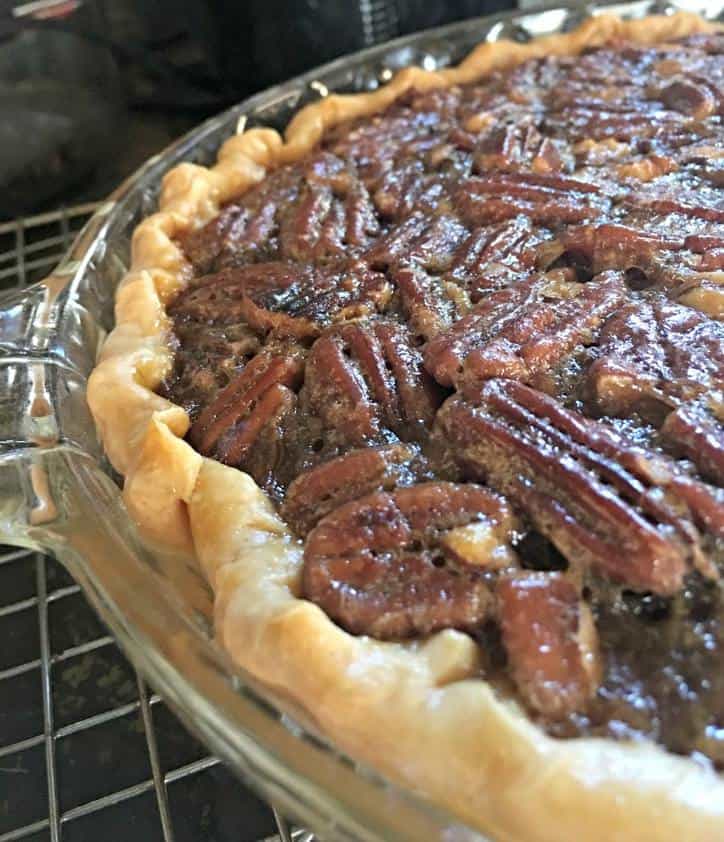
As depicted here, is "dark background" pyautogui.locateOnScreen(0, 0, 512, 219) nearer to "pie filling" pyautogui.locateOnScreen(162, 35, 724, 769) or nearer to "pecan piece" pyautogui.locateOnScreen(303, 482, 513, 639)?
"pie filling" pyautogui.locateOnScreen(162, 35, 724, 769)

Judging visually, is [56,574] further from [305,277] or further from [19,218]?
[19,218]

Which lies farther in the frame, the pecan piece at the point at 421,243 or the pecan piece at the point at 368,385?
the pecan piece at the point at 421,243

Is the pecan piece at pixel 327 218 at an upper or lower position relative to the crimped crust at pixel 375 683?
upper

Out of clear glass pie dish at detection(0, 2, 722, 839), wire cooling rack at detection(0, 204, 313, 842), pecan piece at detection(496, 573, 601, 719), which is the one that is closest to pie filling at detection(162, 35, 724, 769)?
pecan piece at detection(496, 573, 601, 719)

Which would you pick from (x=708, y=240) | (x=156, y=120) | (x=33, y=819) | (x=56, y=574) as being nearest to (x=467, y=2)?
(x=156, y=120)

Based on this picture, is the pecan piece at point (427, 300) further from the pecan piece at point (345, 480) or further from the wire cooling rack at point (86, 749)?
the wire cooling rack at point (86, 749)

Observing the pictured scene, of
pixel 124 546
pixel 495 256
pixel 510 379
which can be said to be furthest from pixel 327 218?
pixel 124 546

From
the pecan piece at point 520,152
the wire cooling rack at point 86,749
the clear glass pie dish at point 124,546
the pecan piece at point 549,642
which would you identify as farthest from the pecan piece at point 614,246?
the wire cooling rack at point 86,749
